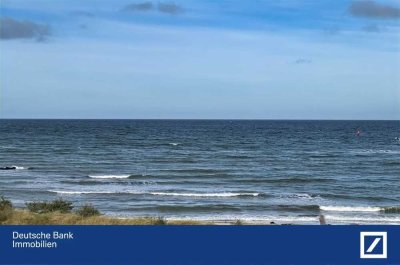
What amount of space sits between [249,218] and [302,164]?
86.5 feet

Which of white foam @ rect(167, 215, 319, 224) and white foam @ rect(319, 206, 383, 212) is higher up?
white foam @ rect(167, 215, 319, 224)

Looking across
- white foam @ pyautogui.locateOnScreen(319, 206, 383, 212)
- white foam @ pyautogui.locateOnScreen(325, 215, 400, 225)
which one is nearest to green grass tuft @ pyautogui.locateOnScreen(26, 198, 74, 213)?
white foam @ pyautogui.locateOnScreen(325, 215, 400, 225)

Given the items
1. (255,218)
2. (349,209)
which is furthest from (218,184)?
(255,218)
